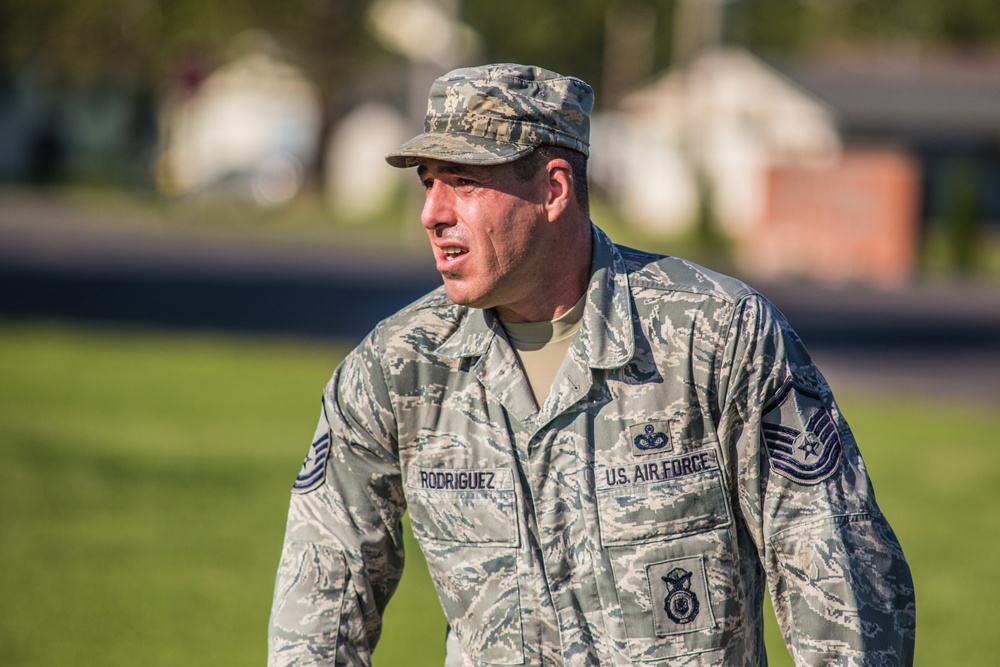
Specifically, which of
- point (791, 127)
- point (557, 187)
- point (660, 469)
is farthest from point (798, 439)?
point (791, 127)

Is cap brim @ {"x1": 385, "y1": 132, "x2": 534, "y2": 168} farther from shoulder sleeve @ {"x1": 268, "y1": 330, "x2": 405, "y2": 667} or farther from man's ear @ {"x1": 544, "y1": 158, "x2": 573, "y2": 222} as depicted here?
shoulder sleeve @ {"x1": 268, "y1": 330, "x2": 405, "y2": 667}

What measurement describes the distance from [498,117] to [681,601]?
97 cm

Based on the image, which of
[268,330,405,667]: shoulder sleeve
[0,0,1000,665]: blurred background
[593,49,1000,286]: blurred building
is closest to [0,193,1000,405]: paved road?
[0,0,1000,665]: blurred background

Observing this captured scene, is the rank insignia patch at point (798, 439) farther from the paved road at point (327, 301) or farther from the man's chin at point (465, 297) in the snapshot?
the paved road at point (327, 301)

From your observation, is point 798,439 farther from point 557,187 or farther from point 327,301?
point 327,301

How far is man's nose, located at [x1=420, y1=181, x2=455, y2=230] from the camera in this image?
254 cm

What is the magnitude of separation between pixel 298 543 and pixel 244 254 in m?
23.6

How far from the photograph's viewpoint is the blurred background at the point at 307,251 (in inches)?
285

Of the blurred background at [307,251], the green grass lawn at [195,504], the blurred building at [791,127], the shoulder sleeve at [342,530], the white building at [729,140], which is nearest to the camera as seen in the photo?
the shoulder sleeve at [342,530]

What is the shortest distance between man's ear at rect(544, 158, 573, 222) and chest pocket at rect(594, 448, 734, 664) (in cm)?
51

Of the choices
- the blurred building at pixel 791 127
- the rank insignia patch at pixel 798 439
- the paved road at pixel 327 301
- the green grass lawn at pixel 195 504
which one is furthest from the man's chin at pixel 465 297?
the blurred building at pixel 791 127

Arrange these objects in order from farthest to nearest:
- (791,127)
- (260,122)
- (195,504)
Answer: (260,122) → (791,127) → (195,504)

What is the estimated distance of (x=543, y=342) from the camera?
268 cm

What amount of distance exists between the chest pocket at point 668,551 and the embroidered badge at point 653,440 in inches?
0.9
